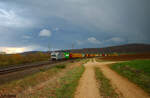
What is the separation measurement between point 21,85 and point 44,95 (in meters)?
3.72

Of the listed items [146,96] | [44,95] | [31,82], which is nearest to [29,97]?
[44,95]

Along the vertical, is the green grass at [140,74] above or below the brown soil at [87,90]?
above

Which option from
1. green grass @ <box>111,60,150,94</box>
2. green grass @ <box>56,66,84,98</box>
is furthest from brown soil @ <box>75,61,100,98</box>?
green grass @ <box>111,60,150,94</box>

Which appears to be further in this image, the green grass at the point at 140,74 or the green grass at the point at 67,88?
the green grass at the point at 140,74

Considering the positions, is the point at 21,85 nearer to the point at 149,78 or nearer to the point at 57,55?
the point at 149,78

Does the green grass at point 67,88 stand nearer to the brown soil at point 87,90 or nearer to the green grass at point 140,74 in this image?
the brown soil at point 87,90

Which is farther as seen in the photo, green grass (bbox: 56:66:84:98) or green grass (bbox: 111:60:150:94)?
green grass (bbox: 111:60:150:94)

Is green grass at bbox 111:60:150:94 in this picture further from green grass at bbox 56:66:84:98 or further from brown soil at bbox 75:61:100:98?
green grass at bbox 56:66:84:98

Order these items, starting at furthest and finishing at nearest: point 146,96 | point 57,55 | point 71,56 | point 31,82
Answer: point 71,56 < point 57,55 < point 31,82 < point 146,96

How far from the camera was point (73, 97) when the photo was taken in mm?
7172

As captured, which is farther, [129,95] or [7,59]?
[7,59]

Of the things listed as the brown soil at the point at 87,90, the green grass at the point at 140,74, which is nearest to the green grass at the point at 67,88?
the brown soil at the point at 87,90

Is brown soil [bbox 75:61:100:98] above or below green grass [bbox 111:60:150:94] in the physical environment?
below

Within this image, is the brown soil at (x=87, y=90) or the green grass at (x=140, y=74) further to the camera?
the green grass at (x=140, y=74)
